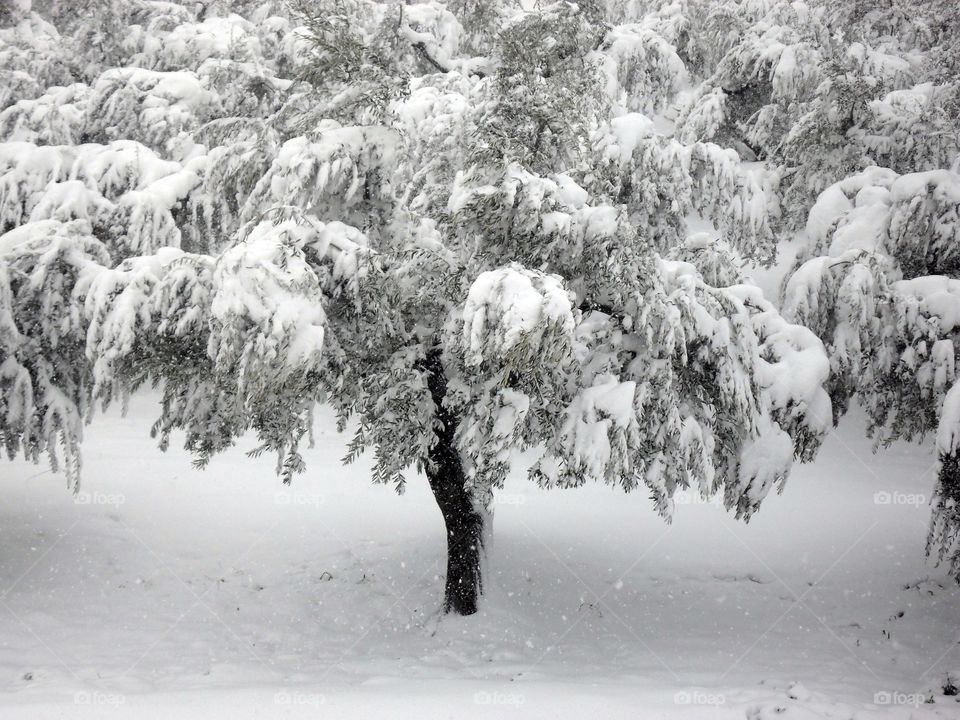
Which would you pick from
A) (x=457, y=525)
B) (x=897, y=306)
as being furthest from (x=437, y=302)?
(x=897, y=306)

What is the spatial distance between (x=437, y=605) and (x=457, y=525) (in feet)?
4.02

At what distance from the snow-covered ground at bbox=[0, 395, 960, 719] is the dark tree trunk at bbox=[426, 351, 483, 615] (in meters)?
0.25

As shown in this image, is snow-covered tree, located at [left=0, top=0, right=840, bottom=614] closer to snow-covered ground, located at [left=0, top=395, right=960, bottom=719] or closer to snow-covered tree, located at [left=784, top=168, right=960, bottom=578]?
snow-covered tree, located at [left=784, top=168, right=960, bottom=578]

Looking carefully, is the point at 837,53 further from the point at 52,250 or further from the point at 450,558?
the point at 52,250

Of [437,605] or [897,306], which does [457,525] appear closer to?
→ [437,605]

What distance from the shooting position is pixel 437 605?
27.3 feet

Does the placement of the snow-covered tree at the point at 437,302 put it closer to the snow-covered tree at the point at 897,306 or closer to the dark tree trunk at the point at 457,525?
the dark tree trunk at the point at 457,525

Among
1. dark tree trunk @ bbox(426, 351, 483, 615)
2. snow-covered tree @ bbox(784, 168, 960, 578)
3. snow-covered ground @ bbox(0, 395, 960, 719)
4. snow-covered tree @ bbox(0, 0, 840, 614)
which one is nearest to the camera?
snow-covered tree @ bbox(0, 0, 840, 614)

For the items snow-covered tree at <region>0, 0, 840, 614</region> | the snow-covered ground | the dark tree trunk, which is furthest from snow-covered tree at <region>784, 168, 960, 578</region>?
the dark tree trunk

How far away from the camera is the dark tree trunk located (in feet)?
24.1

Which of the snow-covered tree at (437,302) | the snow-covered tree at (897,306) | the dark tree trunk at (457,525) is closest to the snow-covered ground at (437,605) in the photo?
the dark tree trunk at (457,525)

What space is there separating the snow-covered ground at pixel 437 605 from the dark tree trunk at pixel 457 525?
246 millimetres

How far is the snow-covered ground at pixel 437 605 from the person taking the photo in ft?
20.2

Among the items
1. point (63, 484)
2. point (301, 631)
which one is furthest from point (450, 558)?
point (63, 484)
